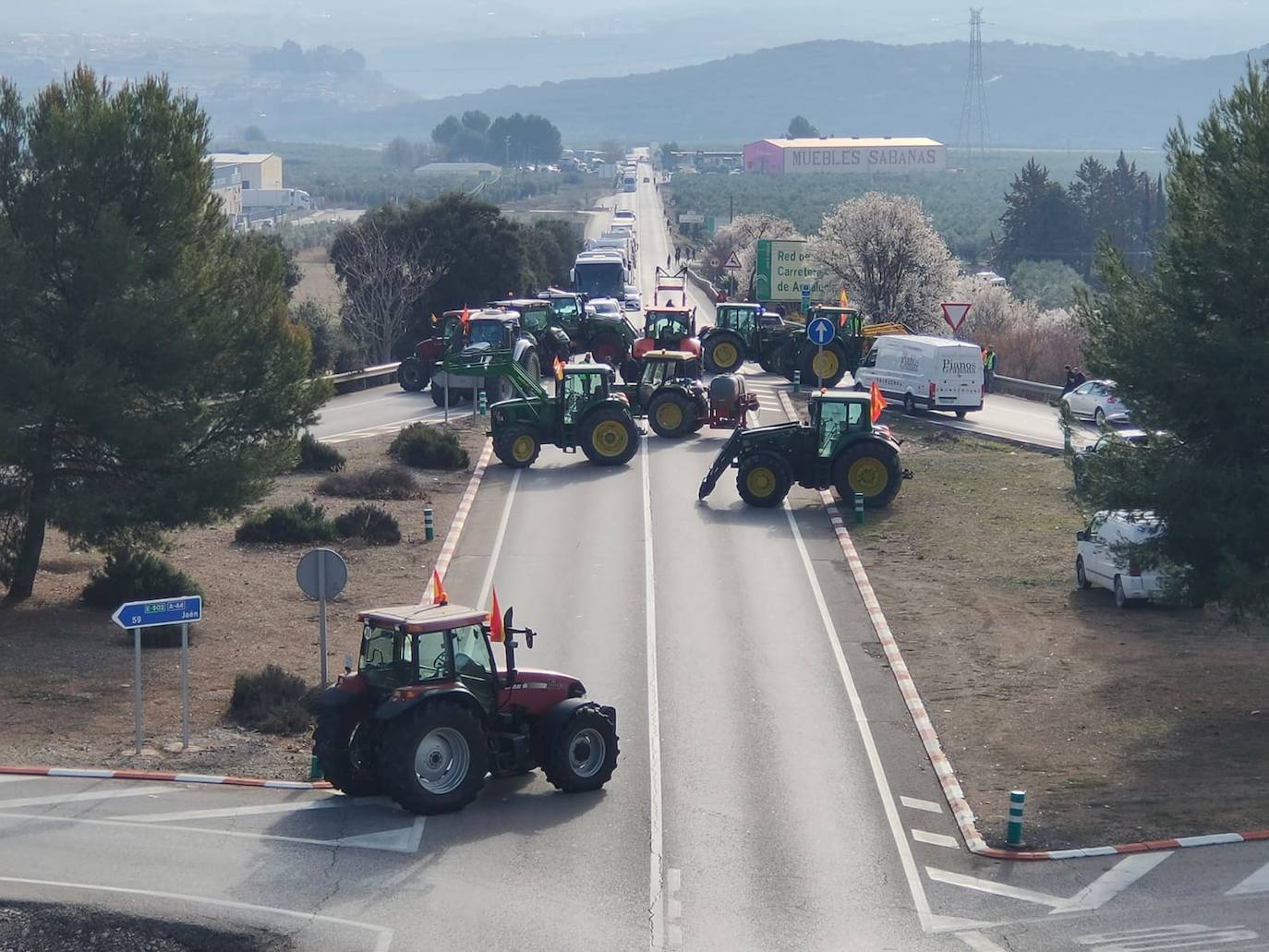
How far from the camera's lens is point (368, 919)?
558 inches

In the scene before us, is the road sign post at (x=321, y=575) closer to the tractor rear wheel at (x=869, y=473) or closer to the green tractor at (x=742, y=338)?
the tractor rear wheel at (x=869, y=473)

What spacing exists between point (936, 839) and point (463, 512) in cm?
1822

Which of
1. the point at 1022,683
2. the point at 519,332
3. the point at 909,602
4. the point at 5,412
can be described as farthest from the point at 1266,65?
the point at 519,332

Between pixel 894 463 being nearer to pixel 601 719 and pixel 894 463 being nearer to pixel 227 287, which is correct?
pixel 227 287

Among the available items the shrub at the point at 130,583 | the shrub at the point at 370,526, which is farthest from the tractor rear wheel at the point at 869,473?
the shrub at the point at 130,583

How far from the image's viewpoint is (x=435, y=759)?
1667 cm

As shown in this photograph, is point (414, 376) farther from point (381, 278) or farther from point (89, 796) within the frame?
point (89, 796)

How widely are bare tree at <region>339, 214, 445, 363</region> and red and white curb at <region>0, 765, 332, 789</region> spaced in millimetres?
49195

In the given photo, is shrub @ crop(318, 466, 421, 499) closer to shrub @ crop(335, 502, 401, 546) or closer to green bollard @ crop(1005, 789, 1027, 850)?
shrub @ crop(335, 502, 401, 546)

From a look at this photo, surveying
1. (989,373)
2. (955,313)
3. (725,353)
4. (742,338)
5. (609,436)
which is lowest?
(609,436)

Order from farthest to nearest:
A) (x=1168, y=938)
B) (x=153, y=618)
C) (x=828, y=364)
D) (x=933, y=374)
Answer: (x=828, y=364) → (x=933, y=374) → (x=153, y=618) → (x=1168, y=938)

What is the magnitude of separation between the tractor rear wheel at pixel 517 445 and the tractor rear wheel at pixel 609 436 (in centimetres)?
120

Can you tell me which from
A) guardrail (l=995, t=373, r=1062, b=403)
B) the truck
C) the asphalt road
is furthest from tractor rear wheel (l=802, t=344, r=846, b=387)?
the asphalt road

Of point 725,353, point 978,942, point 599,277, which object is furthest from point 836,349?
point 978,942
